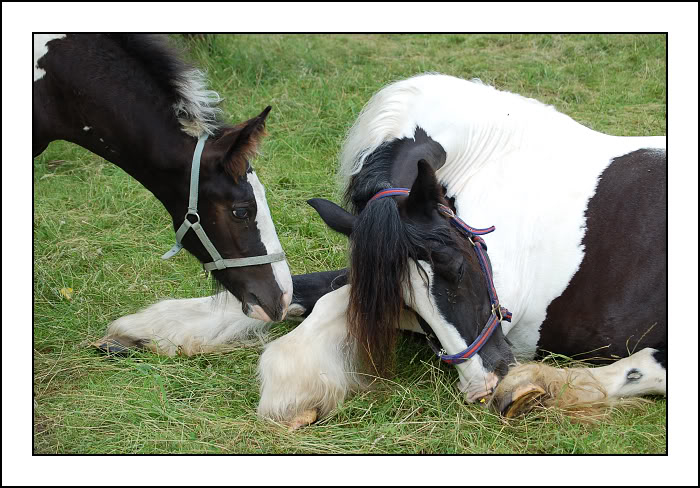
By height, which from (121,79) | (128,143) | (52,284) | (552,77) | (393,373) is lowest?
(393,373)

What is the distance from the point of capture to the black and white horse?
9.32 feet

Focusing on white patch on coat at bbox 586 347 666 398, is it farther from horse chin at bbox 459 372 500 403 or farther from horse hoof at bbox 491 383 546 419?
horse chin at bbox 459 372 500 403

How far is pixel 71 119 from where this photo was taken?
3.03m

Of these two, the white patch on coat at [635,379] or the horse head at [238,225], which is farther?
the white patch on coat at [635,379]

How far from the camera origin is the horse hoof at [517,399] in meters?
2.88

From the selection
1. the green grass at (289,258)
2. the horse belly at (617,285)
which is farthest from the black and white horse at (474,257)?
the green grass at (289,258)

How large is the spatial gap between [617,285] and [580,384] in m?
0.47

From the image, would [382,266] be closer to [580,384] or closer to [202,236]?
[202,236]

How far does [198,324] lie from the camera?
12.2ft

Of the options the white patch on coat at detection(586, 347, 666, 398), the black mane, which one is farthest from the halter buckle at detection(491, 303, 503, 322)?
the white patch on coat at detection(586, 347, 666, 398)

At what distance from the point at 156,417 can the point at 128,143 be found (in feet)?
3.78

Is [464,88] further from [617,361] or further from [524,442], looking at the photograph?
[524,442]

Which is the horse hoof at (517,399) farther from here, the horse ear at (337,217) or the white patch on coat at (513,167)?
the horse ear at (337,217)

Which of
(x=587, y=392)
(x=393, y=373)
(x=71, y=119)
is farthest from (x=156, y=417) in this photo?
(x=587, y=392)
